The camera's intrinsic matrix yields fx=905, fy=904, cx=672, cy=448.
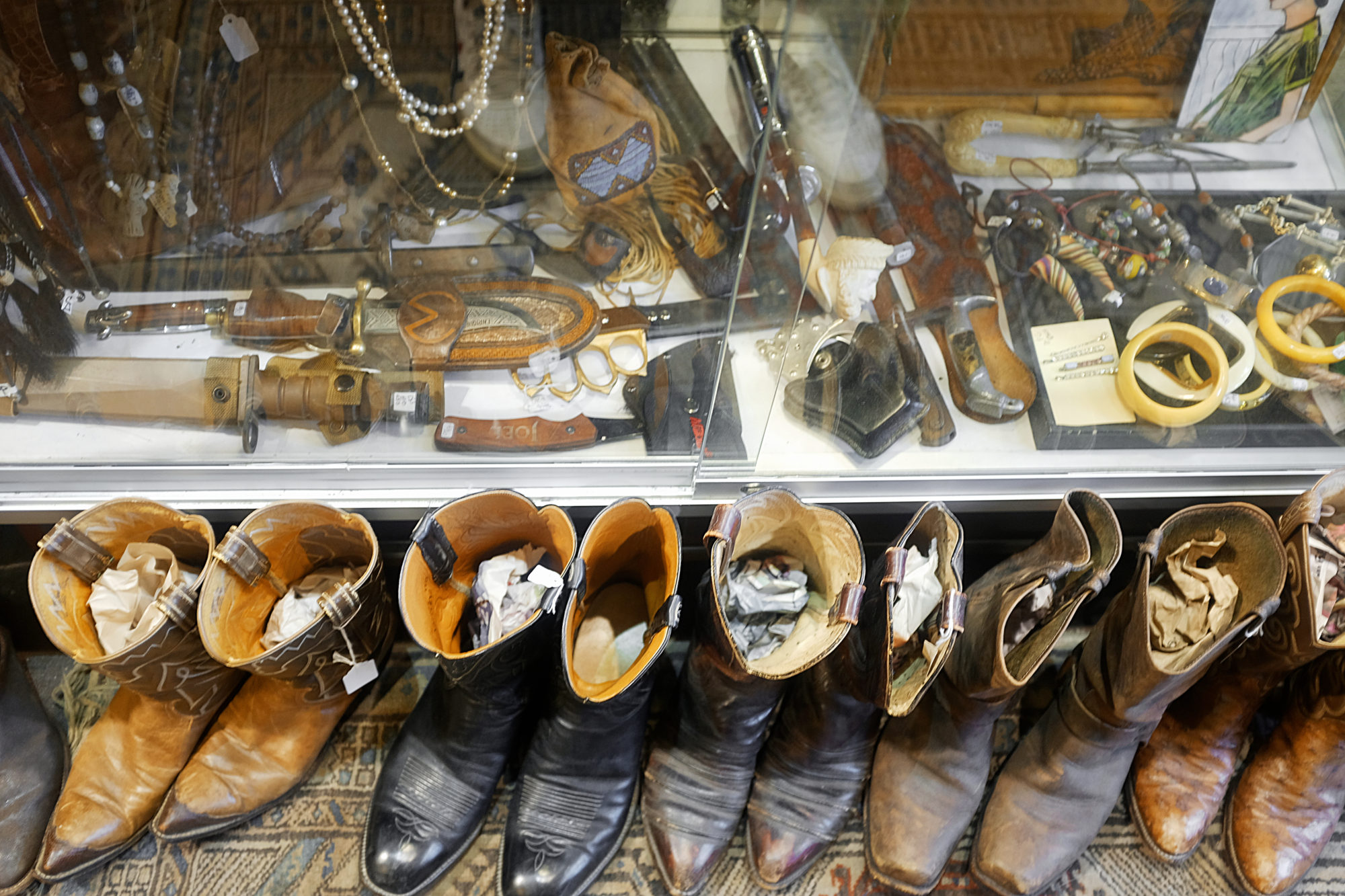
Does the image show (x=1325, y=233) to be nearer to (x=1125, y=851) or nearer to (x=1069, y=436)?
(x=1069, y=436)

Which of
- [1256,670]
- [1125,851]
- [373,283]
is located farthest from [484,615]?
[1256,670]

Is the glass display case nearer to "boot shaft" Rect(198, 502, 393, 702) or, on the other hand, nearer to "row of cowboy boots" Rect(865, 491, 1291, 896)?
"boot shaft" Rect(198, 502, 393, 702)

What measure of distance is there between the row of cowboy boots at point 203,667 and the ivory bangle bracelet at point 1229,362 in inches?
50.8

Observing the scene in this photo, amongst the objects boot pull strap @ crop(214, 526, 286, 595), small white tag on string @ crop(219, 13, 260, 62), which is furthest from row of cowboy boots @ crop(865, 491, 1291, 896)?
small white tag on string @ crop(219, 13, 260, 62)

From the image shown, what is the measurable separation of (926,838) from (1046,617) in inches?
15.4

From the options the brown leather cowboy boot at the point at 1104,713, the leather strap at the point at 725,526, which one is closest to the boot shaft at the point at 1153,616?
the brown leather cowboy boot at the point at 1104,713

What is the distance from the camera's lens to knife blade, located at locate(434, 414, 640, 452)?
1444 millimetres

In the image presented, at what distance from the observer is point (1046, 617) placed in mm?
1349

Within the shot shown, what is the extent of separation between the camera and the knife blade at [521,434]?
1444 millimetres

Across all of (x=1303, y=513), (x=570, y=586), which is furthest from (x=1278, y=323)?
(x=570, y=586)

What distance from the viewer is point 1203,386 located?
1.52m

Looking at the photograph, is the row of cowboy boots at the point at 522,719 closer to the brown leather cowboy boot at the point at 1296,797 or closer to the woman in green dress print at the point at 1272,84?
the brown leather cowboy boot at the point at 1296,797

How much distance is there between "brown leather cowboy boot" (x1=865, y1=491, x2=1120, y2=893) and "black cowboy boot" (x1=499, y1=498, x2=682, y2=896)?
0.41m

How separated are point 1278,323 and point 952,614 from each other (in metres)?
0.88
